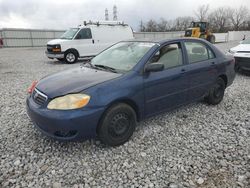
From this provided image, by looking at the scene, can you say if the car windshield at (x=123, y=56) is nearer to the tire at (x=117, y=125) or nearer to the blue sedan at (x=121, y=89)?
the blue sedan at (x=121, y=89)

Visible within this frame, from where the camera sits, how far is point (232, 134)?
3611 mm

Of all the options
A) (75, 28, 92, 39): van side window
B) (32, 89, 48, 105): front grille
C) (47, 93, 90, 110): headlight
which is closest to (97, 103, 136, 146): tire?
(47, 93, 90, 110): headlight

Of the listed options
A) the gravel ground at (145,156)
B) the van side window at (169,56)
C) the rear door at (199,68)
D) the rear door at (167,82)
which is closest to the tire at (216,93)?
the rear door at (199,68)

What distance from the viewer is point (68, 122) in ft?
8.92

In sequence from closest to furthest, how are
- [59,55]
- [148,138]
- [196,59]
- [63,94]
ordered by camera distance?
[63,94] < [148,138] < [196,59] < [59,55]

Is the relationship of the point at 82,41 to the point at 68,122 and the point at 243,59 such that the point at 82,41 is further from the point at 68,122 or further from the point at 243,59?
the point at 68,122

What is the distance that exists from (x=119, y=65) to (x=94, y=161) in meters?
1.56

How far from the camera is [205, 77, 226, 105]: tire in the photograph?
470cm

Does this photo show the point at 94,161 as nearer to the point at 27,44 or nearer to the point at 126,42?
the point at 126,42

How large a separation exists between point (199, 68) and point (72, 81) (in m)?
2.43

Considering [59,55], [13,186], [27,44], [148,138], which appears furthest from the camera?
[27,44]

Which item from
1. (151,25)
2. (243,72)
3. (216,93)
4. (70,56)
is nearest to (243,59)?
(243,72)

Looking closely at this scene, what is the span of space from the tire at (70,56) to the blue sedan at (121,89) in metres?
7.89

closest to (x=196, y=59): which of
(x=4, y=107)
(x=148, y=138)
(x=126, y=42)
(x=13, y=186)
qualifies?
(x=126, y=42)
